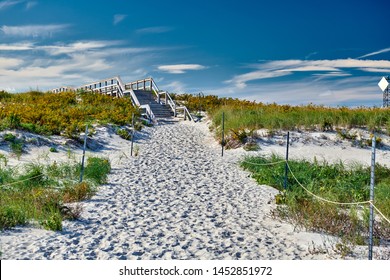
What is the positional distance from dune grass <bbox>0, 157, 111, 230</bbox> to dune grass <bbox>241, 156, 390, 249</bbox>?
4.38 metres

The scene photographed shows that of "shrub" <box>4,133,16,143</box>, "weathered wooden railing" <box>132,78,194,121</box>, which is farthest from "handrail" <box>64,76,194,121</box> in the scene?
"shrub" <box>4,133,16,143</box>

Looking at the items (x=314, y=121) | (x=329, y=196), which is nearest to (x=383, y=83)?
(x=314, y=121)

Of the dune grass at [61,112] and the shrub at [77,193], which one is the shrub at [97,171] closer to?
the shrub at [77,193]

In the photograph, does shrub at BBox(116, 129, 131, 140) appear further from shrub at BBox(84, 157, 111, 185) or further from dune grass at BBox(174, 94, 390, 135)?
shrub at BBox(84, 157, 111, 185)

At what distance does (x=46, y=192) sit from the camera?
31.9 ft

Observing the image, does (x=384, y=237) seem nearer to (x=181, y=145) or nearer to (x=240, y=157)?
(x=240, y=157)

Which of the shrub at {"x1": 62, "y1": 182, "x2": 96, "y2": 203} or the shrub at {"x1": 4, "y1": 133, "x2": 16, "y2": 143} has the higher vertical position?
the shrub at {"x1": 4, "y1": 133, "x2": 16, "y2": 143}

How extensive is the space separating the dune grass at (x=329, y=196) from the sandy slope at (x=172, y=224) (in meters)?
0.39

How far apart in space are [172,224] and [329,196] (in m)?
4.09

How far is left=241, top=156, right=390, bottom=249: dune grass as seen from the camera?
26.7 ft

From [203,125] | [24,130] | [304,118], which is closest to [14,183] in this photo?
[24,130]

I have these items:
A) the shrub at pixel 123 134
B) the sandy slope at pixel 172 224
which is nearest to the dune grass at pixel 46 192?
the sandy slope at pixel 172 224
